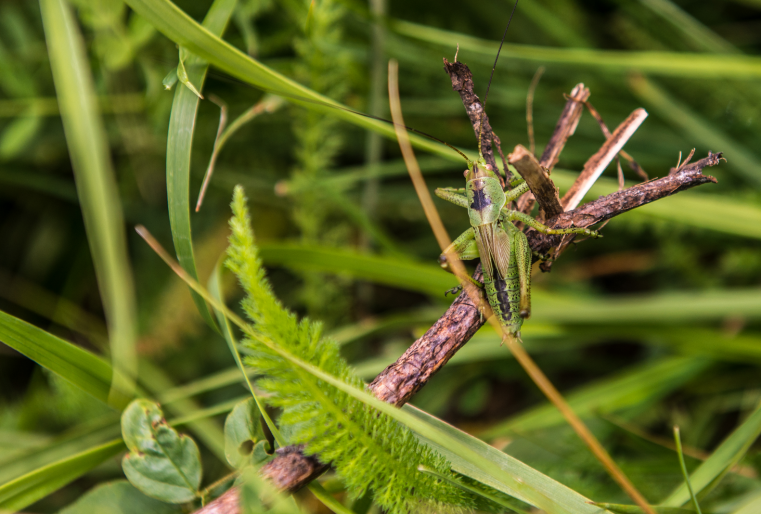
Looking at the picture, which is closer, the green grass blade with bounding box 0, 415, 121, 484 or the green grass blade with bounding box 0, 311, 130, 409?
the green grass blade with bounding box 0, 311, 130, 409

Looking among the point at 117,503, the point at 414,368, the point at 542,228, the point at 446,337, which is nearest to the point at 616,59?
the point at 542,228

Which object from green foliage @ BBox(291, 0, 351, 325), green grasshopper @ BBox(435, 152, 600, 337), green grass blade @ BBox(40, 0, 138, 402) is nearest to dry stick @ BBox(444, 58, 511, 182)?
green grasshopper @ BBox(435, 152, 600, 337)

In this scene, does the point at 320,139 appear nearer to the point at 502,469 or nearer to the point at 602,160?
the point at 602,160

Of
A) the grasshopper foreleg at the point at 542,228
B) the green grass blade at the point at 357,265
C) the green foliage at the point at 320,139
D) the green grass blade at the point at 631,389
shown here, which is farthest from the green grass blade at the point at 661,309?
the green foliage at the point at 320,139

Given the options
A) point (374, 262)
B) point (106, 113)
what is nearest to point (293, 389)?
point (374, 262)

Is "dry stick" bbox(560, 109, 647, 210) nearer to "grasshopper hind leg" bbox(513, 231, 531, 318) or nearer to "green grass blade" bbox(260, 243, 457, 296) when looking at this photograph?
"grasshopper hind leg" bbox(513, 231, 531, 318)

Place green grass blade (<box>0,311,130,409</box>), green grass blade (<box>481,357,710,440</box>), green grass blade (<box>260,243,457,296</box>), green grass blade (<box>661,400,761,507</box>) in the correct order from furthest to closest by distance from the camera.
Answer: green grass blade (<box>481,357,710,440</box>) → green grass blade (<box>260,243,457,296</box>) → green grass blade (<box>661,400,761,507</box>) → green grass blade (<box>0,311,130,409</box>)

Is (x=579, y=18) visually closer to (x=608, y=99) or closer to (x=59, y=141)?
(x=608, y=99)

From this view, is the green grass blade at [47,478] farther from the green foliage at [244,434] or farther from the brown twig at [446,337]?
the brown twig at [446,337]
